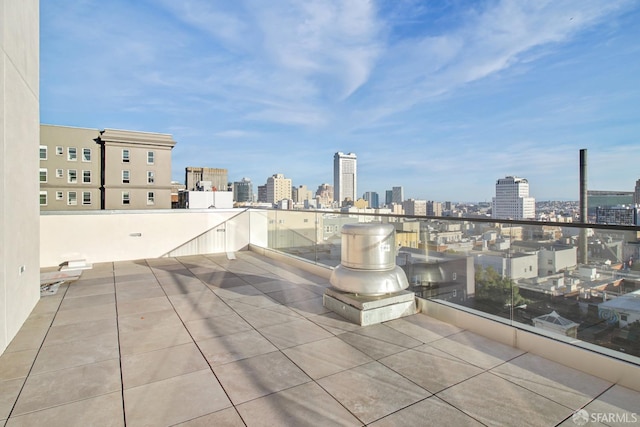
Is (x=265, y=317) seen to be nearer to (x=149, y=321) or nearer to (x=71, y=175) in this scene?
(x=149, y=321)

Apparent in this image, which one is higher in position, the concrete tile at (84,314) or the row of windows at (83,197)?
the row of windows at (83,197)

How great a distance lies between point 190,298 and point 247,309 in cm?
115

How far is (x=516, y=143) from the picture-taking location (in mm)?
50875

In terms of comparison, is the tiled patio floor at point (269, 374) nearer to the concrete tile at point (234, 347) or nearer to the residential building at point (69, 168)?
the concrete tile at point (234, 347)

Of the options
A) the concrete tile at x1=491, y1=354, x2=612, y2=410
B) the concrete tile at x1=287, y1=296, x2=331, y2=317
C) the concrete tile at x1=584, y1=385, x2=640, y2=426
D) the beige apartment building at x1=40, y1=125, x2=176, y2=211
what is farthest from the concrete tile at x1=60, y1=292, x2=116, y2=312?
the beige apartment building at x1=40, y1=125, x2=176, y2=211

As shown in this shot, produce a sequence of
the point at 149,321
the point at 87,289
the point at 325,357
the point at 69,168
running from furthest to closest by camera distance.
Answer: the point at 69,168, the point at 87,289, the point at 149,321, the point at 325,357

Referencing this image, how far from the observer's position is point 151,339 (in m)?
3.33

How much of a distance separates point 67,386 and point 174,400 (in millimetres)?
943

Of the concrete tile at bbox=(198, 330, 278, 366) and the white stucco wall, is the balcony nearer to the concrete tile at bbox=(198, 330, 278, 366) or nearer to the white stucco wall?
the concrete tile at bbox=(198, 330, 278, 366)

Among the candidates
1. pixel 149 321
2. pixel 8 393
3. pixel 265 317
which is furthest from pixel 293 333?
pixel 8 393

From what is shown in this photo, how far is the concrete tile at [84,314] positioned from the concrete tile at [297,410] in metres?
2.95

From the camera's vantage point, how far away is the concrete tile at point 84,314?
391 cm

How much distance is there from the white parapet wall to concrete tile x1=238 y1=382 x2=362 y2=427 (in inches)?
301

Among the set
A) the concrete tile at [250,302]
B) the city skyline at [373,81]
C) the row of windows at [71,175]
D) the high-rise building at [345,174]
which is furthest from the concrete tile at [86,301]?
the high-rise building at [345,174]
